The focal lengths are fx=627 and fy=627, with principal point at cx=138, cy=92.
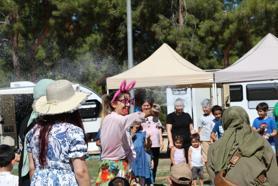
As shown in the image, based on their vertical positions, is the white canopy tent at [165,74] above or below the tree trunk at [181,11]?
below

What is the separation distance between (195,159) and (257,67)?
198 cm

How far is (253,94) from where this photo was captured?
19.8 m

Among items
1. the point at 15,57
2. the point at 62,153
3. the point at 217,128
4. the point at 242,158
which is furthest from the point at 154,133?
the point at 15,57

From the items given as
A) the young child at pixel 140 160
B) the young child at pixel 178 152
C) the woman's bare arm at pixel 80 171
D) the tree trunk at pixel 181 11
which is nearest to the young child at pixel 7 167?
the woman's bare arm at pixel 80 171

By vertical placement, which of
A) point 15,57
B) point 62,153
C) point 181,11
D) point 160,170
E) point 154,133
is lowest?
point 160,170

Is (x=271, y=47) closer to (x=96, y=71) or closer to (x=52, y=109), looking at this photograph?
(x=52, y=109)

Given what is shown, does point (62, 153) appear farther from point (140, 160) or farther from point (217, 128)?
point (217, 128)

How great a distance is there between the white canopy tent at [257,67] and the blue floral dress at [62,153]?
23.8 feet

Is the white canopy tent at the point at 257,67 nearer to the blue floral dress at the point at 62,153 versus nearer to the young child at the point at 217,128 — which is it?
the young child at the point at 217,128

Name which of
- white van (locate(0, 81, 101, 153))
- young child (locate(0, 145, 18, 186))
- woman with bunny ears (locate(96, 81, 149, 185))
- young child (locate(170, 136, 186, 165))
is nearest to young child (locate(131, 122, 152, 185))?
young child (locate(170, 136, 186, 165))

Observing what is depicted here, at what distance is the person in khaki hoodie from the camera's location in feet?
17.1

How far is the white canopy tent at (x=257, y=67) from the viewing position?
10.9 m

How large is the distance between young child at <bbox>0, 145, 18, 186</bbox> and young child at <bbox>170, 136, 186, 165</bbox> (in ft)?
18.1

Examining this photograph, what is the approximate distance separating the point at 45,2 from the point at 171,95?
1052 centimetres
